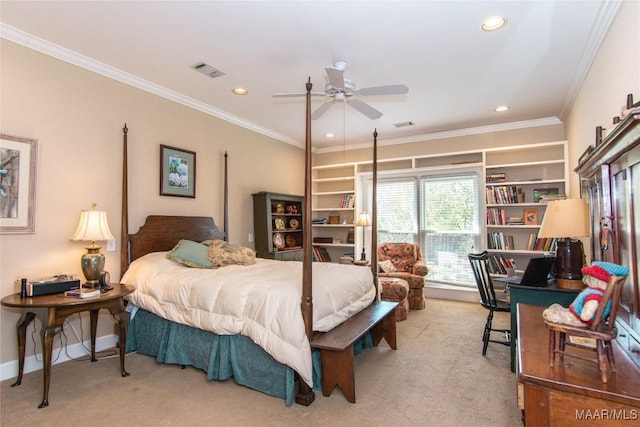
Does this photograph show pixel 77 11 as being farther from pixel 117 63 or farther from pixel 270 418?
pixel 270 418

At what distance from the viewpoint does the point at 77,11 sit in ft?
8.26

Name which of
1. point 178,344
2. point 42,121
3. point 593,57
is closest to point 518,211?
point 593,57

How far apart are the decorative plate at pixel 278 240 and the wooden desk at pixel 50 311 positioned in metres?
2.59

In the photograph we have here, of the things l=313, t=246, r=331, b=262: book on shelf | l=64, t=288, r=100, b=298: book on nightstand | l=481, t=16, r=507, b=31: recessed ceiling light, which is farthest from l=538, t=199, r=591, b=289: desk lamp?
l=313, t=246, r=331, b=262: book on shelf

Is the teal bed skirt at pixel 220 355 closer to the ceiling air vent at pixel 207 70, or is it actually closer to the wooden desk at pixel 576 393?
the wooden desk at pixel 576 393

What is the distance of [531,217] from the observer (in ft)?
16.4

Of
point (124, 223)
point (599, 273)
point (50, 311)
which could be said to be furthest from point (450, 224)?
point (50, 311)

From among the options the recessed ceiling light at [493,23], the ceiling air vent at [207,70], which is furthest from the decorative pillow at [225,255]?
the recessed ceiling light at [493,23]

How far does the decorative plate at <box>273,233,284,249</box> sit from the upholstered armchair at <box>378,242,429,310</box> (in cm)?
156

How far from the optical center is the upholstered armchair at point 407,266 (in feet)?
16.3

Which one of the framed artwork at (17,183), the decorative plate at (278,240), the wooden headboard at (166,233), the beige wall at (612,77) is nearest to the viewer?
the beige wall at (612,77)

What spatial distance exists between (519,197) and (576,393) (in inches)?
173

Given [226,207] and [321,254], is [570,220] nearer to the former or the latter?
[226,207]

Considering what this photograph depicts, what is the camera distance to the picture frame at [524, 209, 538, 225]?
499 cm
